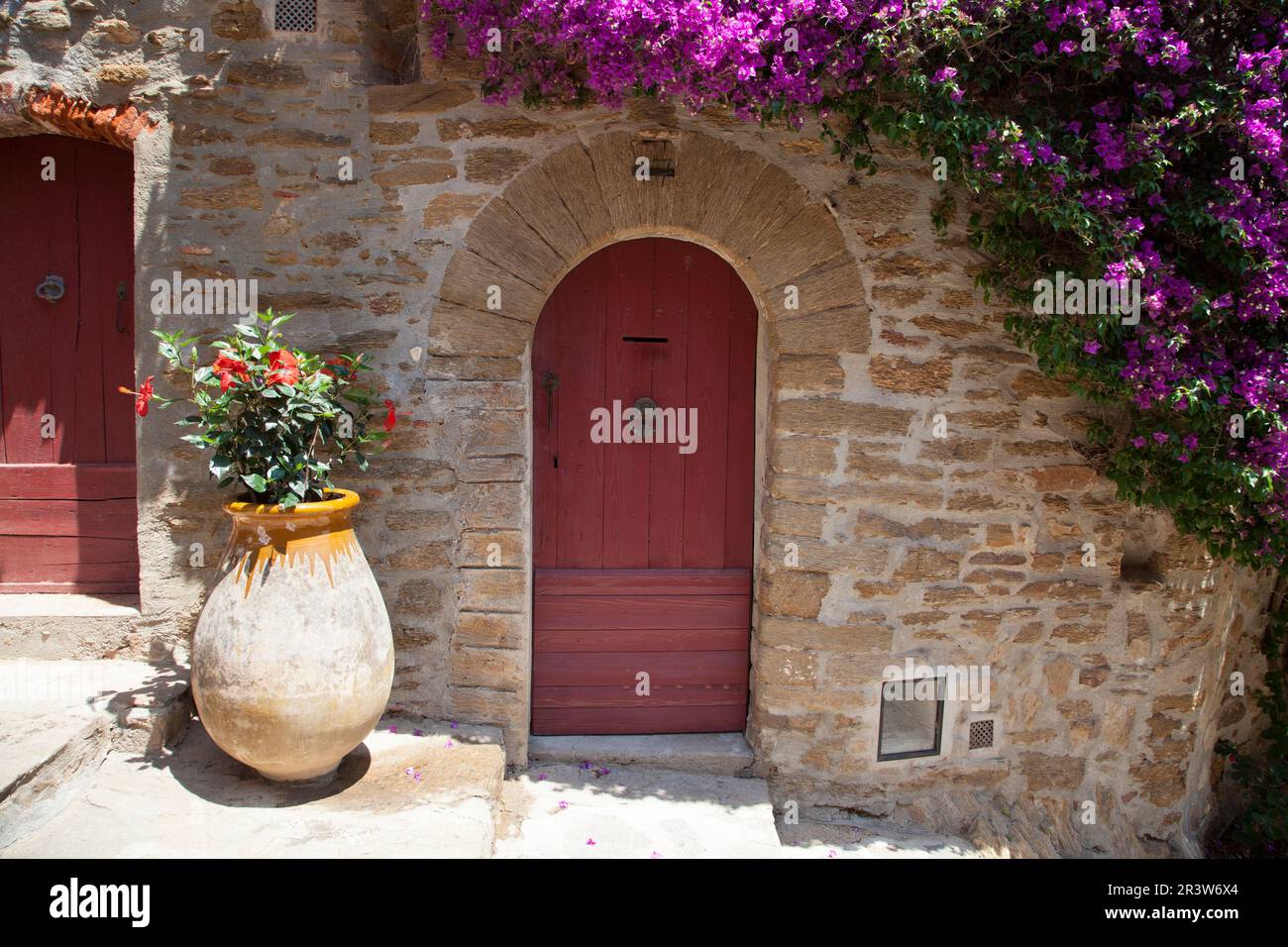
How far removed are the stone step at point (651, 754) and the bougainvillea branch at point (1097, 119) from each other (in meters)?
1.98

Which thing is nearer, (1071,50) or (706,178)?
(1071,50)

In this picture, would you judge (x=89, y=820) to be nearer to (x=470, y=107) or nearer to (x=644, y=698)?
(x=644, y=698)

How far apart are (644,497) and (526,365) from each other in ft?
2.43

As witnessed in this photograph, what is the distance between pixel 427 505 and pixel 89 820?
1.45m

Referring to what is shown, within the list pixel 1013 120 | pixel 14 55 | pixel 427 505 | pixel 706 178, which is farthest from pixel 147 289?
pixel 1013 120

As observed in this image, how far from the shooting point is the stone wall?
3.40m

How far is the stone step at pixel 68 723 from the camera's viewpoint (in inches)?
108

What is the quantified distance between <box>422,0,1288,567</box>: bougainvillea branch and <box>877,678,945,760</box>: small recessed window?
1.21 metres

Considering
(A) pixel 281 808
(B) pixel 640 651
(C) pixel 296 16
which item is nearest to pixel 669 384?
(B) pixel 640 651

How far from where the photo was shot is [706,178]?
3434 mm

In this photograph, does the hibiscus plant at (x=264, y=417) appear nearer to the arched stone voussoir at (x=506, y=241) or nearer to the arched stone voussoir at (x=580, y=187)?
the arched stone voussoir at (x=506, y=241)

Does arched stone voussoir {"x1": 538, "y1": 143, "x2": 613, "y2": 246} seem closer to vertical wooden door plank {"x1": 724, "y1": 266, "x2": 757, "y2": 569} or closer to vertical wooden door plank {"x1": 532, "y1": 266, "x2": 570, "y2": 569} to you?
vertical wooden door plank {"x1": 532, "y1": 266, "x2": 570, "y2": 569}

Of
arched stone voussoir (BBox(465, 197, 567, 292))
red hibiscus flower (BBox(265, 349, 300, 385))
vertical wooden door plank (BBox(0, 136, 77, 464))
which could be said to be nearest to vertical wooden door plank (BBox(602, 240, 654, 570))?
arched stone voussoir (BBox(465, 197, 567, 292))

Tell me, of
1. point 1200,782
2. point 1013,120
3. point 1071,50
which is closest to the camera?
point 1071,50
